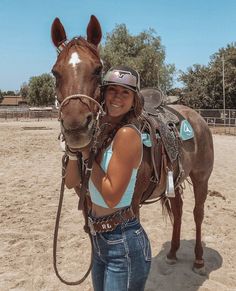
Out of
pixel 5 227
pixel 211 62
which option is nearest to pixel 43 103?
pixel 211 62

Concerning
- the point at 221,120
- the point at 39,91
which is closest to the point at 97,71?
the point at 221,120

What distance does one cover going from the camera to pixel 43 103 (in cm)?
8212

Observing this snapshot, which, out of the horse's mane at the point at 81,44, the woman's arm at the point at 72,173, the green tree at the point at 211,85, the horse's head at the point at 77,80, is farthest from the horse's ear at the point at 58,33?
the green tree at the point at 211,85

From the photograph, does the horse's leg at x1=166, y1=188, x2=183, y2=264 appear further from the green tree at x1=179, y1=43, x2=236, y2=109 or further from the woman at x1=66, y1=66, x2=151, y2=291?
the green tree at x1=179, y1=43, x2=236, y2=109

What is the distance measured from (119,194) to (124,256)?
33 centimetres

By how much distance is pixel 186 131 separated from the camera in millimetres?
3762

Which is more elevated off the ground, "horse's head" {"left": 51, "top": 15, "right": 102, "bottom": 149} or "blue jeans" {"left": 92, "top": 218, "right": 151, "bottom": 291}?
"horse's head" {"left": 51, "top": 15, "right": 102, "bottom": 149}

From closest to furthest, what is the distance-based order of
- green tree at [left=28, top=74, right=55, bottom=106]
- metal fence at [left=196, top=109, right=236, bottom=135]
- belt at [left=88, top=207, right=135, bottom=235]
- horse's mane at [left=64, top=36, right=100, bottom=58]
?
belt at [left=88, top=207, right=135, bottom=235] → horse's mane at [left=64, top=36, right=100, bottom=58] → metal fence at [left=196, top=109, right=236, bottom=135] → green tree at [left=28, top=74, right=55, bottom=106]

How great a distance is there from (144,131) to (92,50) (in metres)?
0.90

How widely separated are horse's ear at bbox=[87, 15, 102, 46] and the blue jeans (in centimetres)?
108

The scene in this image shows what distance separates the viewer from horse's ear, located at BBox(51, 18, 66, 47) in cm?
214

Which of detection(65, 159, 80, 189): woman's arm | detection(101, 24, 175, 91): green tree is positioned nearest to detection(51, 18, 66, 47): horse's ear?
detection(65, 159, 80, 189): woman's arm

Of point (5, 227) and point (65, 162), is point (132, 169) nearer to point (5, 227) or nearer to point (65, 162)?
point (65, 162)

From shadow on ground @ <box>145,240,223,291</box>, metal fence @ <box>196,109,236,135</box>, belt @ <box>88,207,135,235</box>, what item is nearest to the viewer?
belt @ <box>88,207,135,235</box>
